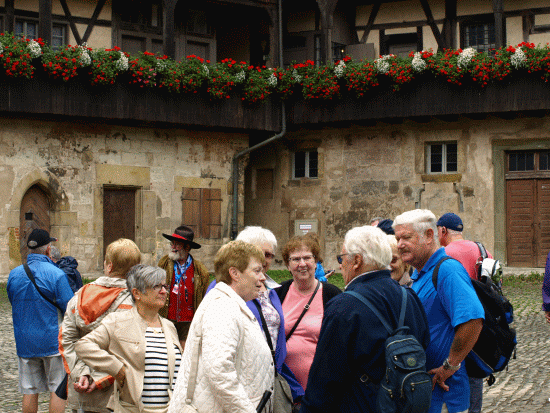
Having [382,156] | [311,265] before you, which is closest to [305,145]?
[382,156]

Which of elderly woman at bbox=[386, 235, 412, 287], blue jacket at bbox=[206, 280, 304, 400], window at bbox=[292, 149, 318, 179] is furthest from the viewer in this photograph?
window at bbox=[292, 149, 318, 179]

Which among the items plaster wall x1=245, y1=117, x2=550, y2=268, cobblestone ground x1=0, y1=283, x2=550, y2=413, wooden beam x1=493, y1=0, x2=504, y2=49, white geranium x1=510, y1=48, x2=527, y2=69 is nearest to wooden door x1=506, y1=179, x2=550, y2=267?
plaster wall x1=245, y1=117, x2=550, y2=268

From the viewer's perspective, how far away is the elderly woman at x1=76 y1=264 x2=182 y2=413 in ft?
13.6

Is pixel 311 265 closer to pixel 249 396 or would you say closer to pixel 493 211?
pixel 249 396

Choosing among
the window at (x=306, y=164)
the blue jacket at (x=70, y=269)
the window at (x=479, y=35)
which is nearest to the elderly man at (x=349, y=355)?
the blue jacket at (x=70, y=269)

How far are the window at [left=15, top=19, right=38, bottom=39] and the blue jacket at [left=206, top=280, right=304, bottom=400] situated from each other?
1485cm

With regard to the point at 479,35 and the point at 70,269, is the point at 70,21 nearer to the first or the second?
the point at 479,35

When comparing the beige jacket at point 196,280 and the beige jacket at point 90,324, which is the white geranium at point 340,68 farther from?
the beige jacket at point 90,324

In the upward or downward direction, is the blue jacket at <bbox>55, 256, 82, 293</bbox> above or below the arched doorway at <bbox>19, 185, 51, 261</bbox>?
below

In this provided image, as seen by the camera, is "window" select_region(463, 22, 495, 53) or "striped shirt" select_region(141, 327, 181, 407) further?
"window" select_region(463, 22, 495, 53)

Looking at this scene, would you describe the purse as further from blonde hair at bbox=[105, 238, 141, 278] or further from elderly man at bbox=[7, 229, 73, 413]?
elderly man at bbox=[7, 229, 73, 413]

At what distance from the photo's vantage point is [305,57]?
66.0ft

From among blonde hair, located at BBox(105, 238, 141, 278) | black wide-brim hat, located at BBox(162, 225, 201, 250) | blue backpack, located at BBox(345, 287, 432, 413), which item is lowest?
blue backpack, located at BBox(345, 287, 432, 413)

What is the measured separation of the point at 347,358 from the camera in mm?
3232
